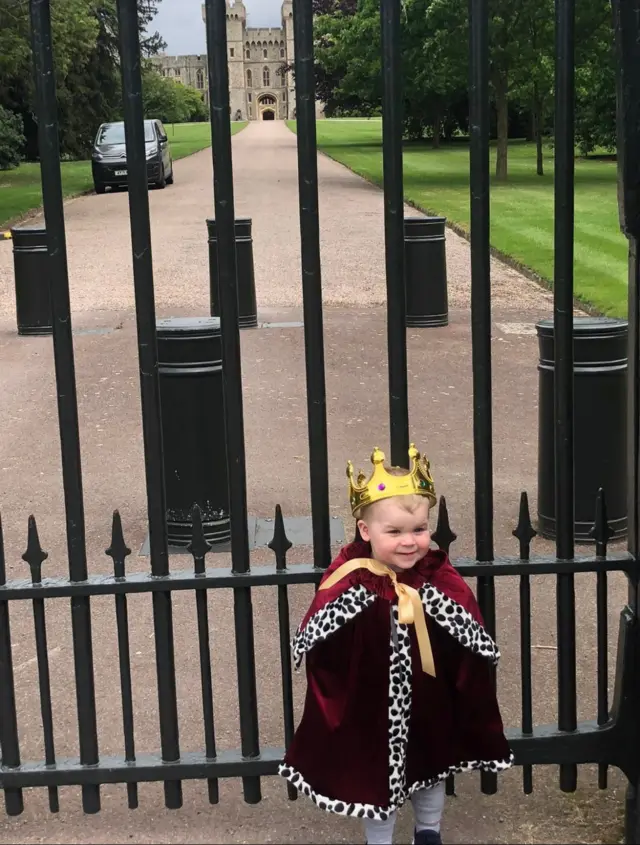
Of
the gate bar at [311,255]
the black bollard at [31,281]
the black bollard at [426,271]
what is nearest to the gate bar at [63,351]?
the gate bar at [311,255]

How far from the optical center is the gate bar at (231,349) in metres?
2.84

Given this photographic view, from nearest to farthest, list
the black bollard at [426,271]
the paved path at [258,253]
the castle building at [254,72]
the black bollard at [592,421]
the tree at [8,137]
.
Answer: the black bollard at [592,421] → the black bollard at [426,271] → the paved path at [258,253] → the tree at [8,137] → the castle building at [254,72]

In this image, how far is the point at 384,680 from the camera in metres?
2.72

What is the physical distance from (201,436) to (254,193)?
2433 centimetres

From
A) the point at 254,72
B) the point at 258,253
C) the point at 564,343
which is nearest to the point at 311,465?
the point at 564,343

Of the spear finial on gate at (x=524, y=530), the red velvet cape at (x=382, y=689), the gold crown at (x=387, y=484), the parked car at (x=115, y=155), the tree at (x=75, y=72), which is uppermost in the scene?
the tree at (x=75, y=72)

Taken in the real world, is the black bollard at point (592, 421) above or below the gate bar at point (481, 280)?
below

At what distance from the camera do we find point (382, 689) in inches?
107

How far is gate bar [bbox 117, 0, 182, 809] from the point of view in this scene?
9.29ft

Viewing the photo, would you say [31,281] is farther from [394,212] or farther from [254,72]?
[254,72]

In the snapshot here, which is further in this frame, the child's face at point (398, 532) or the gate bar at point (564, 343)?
the gate bar at point (564, 343)

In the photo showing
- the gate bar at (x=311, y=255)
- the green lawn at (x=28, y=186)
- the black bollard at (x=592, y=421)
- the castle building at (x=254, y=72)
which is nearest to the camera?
the gate bar at (x=311, y=255)

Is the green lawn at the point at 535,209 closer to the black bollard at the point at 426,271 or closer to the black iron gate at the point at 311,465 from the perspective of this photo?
the black bollard at the point at 426,271

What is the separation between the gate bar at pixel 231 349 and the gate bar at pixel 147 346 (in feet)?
0.59
